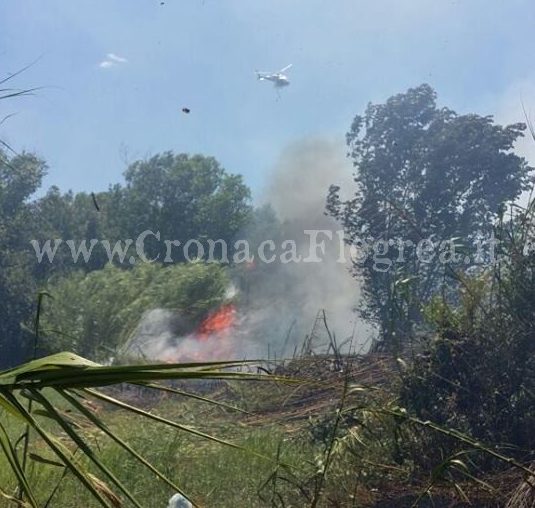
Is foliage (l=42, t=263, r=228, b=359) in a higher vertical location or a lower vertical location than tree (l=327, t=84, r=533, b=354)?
lower

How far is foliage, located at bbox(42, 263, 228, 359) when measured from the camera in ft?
61.4

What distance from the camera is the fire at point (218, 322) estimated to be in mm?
21281

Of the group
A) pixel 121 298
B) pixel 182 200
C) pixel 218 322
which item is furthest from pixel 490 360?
pixel 182 200

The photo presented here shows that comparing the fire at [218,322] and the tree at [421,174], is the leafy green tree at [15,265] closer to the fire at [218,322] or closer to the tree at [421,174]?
the fire at [218,322]

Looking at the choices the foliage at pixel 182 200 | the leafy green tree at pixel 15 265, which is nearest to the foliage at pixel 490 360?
the leafy green tree at pixel 15 265

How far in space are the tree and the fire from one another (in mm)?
4278

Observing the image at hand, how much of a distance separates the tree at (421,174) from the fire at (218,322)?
168 inches

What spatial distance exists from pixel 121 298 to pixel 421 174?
9.76 m

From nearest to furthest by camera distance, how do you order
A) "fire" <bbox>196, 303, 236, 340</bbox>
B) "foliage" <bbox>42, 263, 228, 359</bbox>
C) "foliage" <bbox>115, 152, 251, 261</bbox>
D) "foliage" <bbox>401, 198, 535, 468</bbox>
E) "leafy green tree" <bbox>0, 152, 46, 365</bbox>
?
"foliage" <bbox>401, 198, 535, 468</bbox> → "foliage" <bbox>42, 263, 228, 359</bbox> → "fire" <bbox>196, 303, 236, 340</bbox> → "leafy green tree" <bbox>0, 152, 46, 365</bbox> → "foliage" <bbox>115, 152, 251, 261</bbox>

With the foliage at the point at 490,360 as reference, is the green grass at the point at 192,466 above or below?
below

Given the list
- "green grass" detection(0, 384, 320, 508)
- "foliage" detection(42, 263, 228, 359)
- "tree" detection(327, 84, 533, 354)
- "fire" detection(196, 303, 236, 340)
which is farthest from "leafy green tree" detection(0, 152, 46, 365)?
Result: "green grass" detection(0, 384, 320, 508)

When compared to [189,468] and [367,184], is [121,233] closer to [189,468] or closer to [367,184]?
[367,184]

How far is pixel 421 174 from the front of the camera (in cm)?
2319

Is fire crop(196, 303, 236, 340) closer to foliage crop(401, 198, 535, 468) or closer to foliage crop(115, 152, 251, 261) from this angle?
foliage crop(115, 152, 251, 261)
